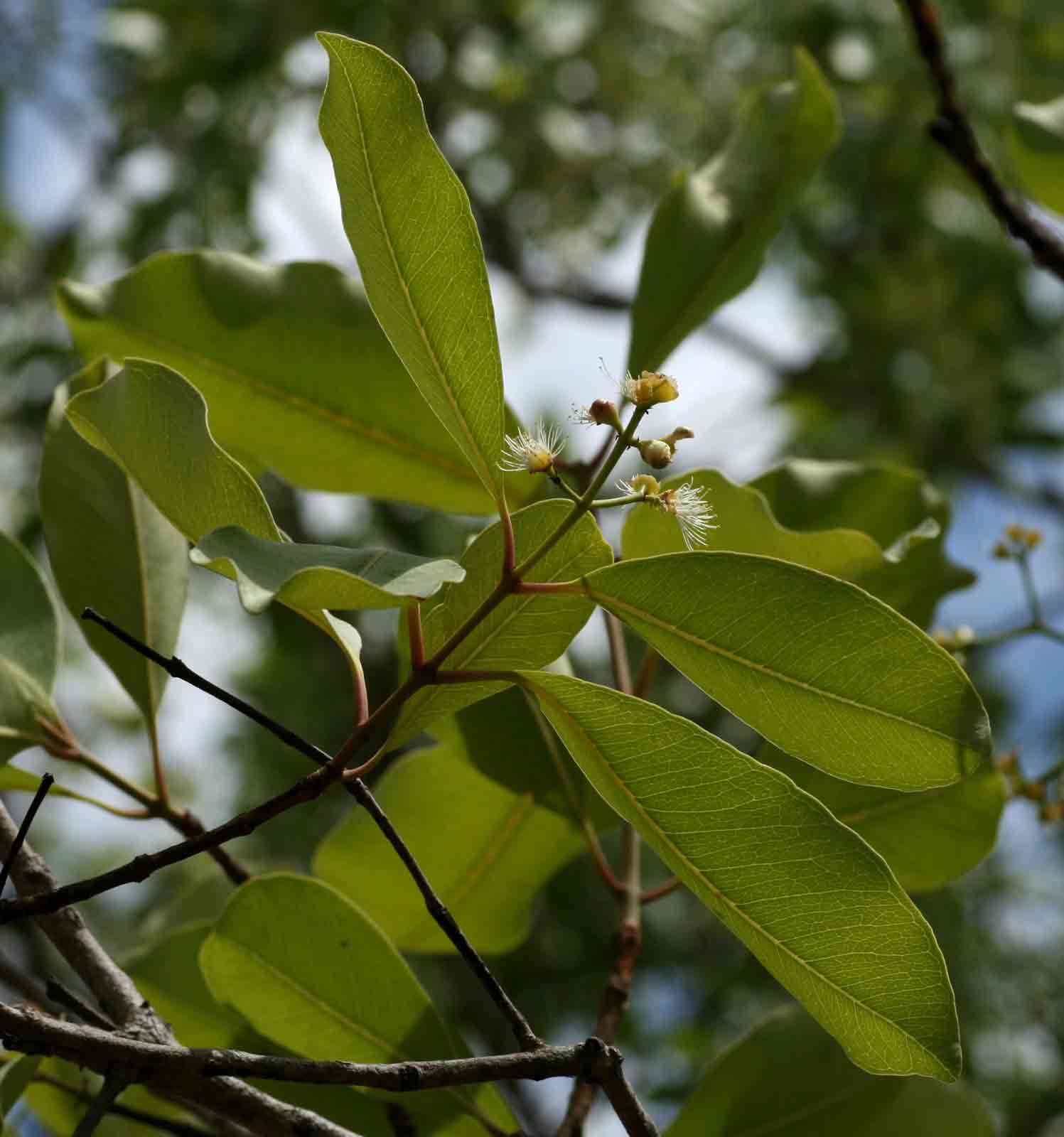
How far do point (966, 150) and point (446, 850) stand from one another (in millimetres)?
851

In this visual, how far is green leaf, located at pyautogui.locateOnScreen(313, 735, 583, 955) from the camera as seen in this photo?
1.19m

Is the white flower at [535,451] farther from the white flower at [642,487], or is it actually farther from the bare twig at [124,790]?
the bare twig at [124,790]

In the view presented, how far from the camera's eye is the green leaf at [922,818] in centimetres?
110

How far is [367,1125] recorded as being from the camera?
3.40 ft

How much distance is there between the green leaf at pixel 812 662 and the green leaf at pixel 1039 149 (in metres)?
0.80

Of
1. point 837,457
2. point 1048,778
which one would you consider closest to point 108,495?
point 1048,778

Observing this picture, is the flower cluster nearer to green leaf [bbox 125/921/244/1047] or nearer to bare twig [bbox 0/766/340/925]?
bare twig [bbox 0/766/340/925]

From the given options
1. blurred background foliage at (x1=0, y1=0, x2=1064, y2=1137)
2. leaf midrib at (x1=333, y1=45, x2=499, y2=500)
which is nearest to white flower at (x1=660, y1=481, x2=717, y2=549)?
leaf midrib at (x1=333, y1=45, x2=499, y2=500)

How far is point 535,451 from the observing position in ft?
2.46

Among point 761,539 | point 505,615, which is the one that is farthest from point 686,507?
point 761,539

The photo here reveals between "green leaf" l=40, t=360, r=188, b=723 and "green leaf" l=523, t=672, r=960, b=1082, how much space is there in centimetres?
41

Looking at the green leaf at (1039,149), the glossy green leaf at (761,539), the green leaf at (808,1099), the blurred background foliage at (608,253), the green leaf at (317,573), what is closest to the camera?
the green leaf at (317,573)

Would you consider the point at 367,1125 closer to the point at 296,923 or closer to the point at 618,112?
the point at 296,923

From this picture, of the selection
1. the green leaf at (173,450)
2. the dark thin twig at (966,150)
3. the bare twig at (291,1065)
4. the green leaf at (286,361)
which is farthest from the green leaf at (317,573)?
the dark thin twig at (966,150)
